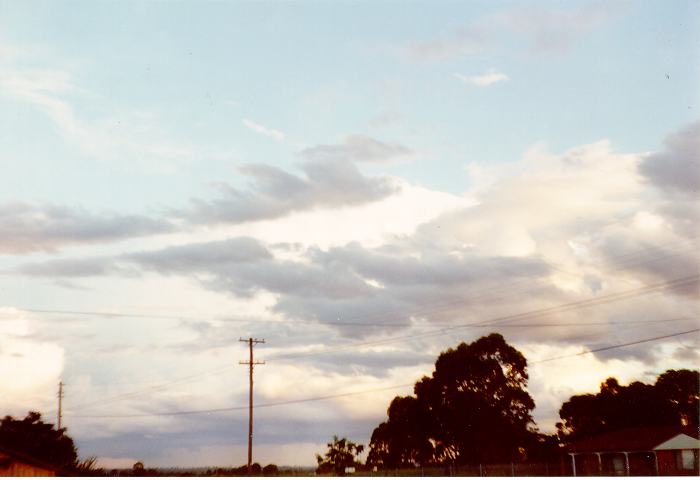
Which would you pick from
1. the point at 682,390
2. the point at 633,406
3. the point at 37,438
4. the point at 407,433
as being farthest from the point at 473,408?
the point at 37,438

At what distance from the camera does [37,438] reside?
6956 cm

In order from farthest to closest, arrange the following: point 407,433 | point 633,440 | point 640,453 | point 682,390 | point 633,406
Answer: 1. point 682,390
2. point 633,406
3. point 407,433
4. point 633,440
5. point 640,453

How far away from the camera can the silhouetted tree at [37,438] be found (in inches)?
2653

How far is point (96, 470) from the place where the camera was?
7019 cm

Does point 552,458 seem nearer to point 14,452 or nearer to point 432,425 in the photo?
point 432,425

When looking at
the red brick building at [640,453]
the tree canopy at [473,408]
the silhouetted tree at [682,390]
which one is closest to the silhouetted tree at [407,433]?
the tree canopy at [473,408]

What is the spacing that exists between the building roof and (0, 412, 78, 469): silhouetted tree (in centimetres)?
5183

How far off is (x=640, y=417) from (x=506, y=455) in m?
21.4

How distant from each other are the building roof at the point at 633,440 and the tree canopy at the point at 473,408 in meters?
6.26

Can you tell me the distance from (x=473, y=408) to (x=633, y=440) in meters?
16.1

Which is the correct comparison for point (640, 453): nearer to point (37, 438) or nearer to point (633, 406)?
point (633, 406)

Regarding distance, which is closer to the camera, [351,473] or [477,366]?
[477,366]

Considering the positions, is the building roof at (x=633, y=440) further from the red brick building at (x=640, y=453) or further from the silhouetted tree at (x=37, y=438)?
the silhouetted tree at (x=37, y=438)

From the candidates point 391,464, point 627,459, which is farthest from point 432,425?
point 627,459
